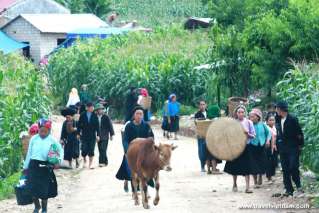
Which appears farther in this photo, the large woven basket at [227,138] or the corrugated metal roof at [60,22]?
the corrugated metal roof at [60,22]

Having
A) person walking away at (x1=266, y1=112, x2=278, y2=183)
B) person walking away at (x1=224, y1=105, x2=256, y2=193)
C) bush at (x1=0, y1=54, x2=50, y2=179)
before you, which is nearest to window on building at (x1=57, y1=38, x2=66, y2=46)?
bush at (x1=0, y1=54, x2=50, y2=179)

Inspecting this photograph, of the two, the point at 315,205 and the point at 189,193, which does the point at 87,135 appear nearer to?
the point at 189,193

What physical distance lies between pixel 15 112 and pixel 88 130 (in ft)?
6.65

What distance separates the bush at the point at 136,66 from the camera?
39.1 metres

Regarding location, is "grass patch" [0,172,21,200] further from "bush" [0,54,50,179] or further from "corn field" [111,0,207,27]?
"corn field" [111,0,207,27]

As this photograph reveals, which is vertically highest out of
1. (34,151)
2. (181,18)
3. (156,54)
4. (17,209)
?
(181,18)

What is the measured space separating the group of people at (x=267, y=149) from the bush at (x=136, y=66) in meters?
18.0

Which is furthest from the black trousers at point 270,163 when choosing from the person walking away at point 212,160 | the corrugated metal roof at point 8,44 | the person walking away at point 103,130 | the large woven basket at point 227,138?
the corrugated metal roof at point 8,44

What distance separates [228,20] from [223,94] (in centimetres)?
280

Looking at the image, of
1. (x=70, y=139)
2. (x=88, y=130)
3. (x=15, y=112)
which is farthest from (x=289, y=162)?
(x=15, y=112)

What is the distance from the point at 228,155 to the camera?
1825cm

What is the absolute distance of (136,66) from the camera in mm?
40406

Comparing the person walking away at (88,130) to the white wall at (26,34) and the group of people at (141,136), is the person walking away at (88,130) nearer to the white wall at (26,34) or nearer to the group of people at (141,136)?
the group of people at (141,136)

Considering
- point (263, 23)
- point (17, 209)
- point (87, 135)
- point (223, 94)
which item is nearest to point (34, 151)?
point (17, 209)
